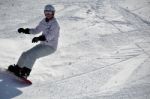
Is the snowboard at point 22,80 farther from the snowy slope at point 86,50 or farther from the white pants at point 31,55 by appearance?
the white pants at point 31,55

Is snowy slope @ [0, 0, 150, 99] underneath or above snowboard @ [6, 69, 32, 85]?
underneath

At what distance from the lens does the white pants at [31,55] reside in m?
7.34

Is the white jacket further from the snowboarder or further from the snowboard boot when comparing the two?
the snowboard boot

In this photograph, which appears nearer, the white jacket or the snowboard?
the snowboard

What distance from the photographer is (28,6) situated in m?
14.3

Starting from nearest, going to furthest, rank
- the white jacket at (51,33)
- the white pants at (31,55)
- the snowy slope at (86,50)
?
1. the white pants at (31,55)
2. the snowy slope at (86,50)
3. the white jacket at (51,33)

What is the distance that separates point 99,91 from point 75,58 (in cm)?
212

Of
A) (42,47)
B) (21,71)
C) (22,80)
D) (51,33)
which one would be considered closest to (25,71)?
(21,71)

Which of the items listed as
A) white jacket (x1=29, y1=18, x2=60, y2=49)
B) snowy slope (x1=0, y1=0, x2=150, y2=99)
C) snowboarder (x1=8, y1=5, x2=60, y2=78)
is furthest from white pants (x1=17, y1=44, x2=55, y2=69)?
snowy slope (x1=0, y1=0, x2=150, y2=99)

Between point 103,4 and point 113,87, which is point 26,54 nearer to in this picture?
point 113,87

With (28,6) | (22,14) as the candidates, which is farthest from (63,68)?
(28,6)

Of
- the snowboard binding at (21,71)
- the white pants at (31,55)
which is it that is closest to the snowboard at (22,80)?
the snowboard binding at (21,71)

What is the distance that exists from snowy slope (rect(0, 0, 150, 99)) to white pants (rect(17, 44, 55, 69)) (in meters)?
0.54

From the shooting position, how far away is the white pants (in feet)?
24.1
